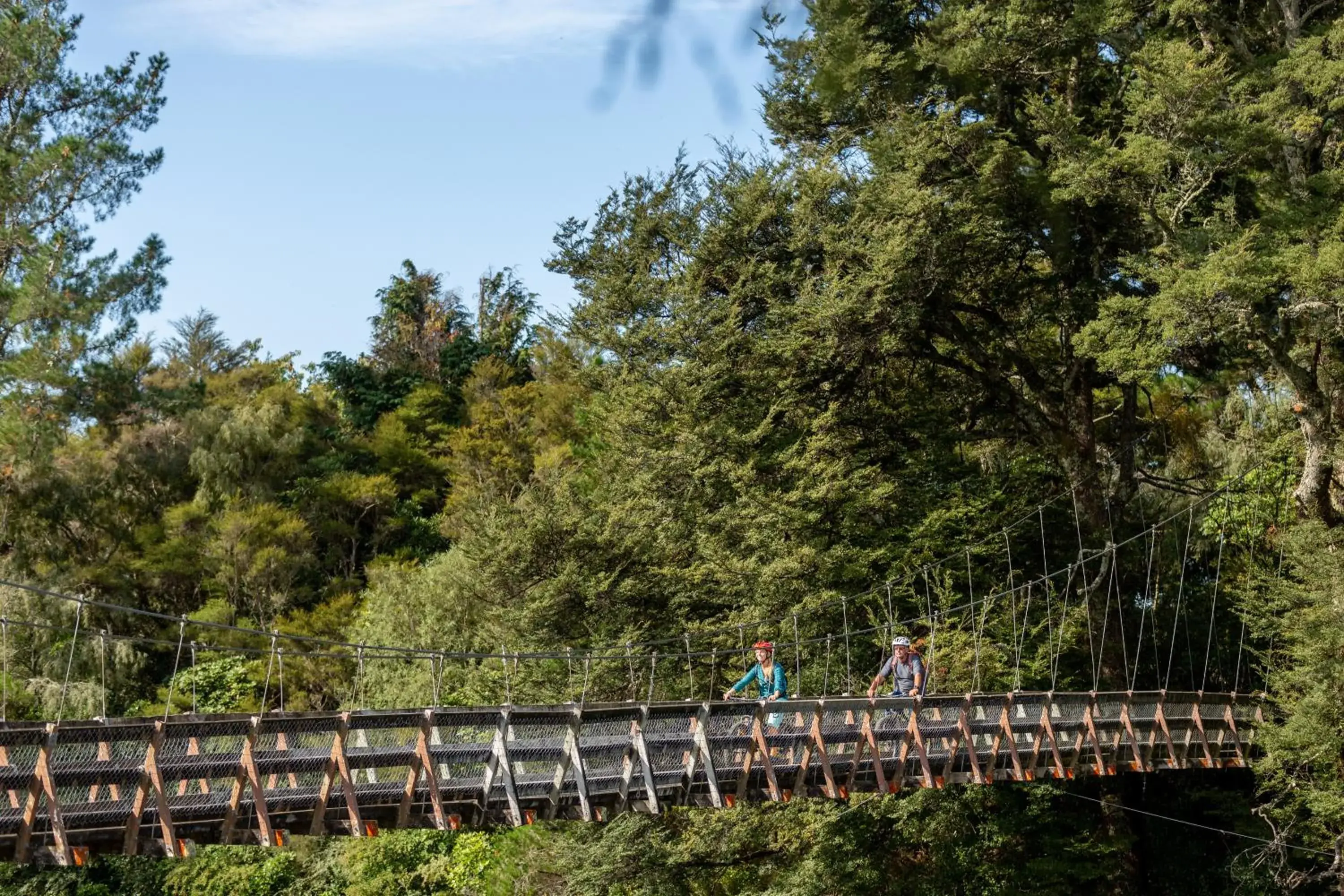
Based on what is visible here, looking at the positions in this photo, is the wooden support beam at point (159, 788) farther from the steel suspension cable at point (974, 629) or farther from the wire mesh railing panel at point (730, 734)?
the steel suspension cable at point (974, 629)

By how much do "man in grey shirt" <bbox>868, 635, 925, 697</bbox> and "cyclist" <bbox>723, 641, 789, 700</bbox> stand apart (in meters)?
1.13

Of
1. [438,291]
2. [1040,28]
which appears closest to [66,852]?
[1040,28]

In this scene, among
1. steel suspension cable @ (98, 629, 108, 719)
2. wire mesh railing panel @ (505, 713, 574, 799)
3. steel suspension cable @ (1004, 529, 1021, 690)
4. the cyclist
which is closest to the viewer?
steel suspension cable @ (98, 629, 108, 719)

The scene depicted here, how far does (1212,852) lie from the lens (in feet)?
63.5

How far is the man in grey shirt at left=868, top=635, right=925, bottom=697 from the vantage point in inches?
499

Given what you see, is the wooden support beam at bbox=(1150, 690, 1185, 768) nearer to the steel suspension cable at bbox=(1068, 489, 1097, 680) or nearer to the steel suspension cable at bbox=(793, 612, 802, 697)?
the steel suspension cable at bbox=(1068, 489, 1097, 680)

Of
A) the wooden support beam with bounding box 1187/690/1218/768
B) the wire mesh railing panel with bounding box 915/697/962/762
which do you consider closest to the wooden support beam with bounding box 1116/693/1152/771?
the wooden support beam with bounding box 1187/690/1218/768

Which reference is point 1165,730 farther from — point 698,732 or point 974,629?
point 698,732

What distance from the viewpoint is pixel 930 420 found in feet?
63.4

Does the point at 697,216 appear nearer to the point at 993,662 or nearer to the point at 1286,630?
the point at 993,662

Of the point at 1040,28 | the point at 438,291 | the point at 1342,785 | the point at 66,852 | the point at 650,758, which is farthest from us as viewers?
the point at 438,291

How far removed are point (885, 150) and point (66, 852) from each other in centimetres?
1286

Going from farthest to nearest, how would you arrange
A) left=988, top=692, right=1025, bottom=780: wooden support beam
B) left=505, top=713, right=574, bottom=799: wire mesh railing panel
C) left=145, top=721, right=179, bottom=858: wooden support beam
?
left=988, top=692, right=1025, bottom=780: wooden support beam < left=505, top=713, right=574, bottom=799: wire mesh railing panel < left=145, top=721, right=179, bottom=858: wooden support beam

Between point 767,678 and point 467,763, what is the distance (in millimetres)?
2872
